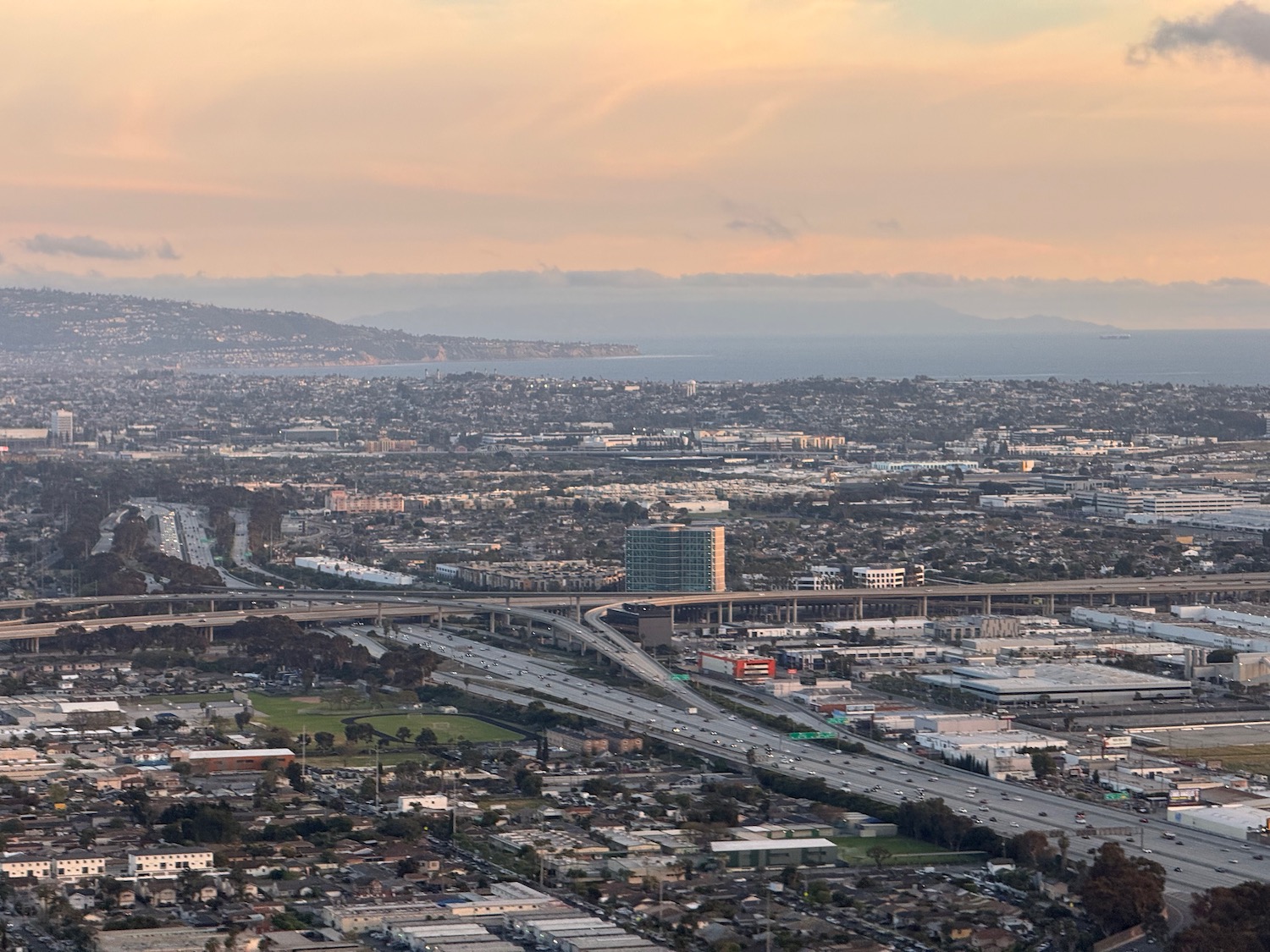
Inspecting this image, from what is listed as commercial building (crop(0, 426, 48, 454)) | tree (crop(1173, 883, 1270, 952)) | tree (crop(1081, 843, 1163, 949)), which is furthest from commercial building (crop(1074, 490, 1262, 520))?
commercial building (crop(0, 426, 48, 454))

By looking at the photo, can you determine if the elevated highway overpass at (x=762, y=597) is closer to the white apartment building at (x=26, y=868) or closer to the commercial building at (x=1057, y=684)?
the commercial building at (x=1057, y=684)

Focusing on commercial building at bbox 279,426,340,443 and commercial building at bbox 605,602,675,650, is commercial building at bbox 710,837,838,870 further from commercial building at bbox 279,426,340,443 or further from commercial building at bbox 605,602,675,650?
commercial building at bbox 279,426,340,443

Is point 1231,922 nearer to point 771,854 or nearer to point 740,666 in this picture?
point 771,854

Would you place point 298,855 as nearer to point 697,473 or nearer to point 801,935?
point 801,935

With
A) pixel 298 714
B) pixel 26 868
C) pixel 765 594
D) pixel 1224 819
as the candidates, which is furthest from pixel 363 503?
pixel 26 868

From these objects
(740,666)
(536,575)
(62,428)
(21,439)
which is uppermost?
(62,428)

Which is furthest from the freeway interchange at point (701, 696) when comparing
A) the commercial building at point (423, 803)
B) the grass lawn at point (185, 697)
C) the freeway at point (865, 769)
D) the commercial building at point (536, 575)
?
the commercial building at point (423, 803)
